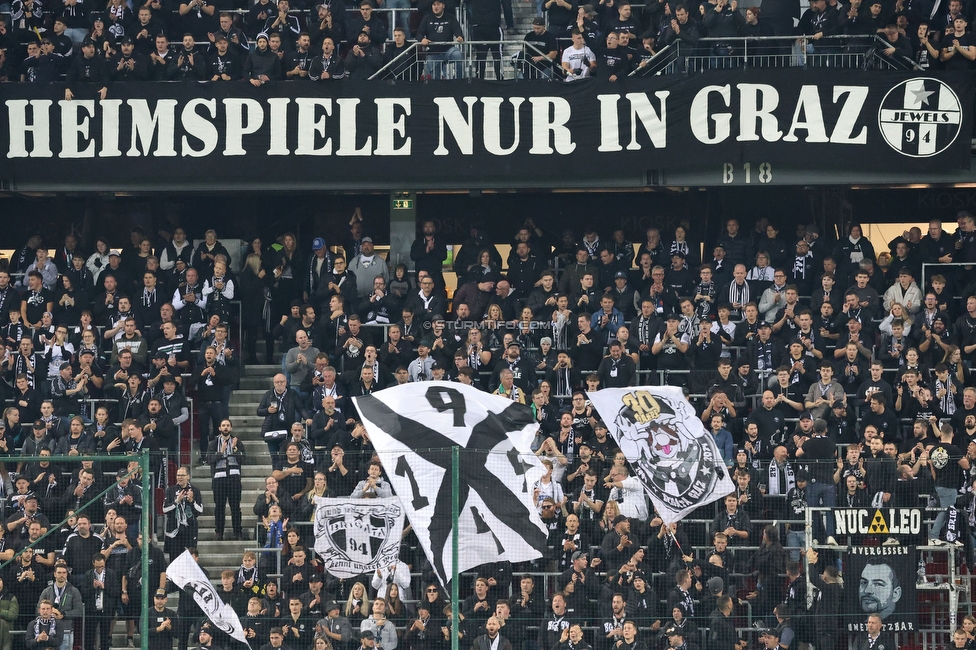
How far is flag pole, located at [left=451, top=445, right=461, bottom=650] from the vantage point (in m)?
17.7

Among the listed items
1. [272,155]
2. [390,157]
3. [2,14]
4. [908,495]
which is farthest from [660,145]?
[2,14]

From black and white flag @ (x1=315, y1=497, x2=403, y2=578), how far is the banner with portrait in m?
4.64

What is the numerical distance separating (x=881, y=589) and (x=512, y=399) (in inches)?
195

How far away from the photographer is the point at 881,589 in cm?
1811

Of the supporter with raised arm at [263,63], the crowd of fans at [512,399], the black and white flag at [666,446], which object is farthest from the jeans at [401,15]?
the black and white flag at [666,446]

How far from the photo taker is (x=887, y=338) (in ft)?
75.4

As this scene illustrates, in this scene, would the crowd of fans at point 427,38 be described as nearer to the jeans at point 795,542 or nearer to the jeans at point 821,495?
the jeans at point 821,495

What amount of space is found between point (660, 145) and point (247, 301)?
6.26 m

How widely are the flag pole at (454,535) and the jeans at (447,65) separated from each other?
905 cm

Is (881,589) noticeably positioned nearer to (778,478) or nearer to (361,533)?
(778,478)

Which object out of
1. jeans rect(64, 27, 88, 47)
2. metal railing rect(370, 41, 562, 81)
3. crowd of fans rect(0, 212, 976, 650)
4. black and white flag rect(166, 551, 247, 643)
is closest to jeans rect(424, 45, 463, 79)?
metal railing rect(370, 41, 562, 81)

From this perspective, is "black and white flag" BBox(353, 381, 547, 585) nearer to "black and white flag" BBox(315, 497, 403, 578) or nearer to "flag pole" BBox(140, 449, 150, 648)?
"black and white flag" BBox(315, 497, 403, 578)

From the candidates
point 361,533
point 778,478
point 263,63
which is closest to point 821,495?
point 778,478

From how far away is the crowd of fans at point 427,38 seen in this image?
82.3 feet
